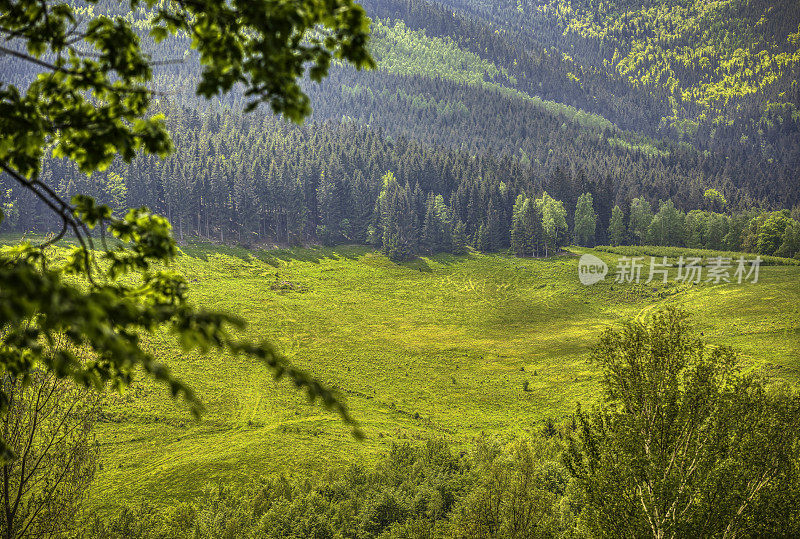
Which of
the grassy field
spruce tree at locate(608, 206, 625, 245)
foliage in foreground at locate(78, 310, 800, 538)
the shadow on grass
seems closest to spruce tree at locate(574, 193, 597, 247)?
spruce tree at locate(608, 206, 625, 245)

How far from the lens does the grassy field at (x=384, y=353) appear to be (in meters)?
52.7

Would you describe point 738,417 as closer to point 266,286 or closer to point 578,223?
point 266,286

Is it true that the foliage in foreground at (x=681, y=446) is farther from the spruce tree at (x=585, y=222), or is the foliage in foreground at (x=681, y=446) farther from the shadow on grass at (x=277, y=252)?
the spruce tree at (x=585, y=222)

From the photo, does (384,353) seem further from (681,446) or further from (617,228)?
(617,228)

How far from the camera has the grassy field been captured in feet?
173

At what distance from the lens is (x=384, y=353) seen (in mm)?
78625

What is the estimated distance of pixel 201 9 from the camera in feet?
16.9

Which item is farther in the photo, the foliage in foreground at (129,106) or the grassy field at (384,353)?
the grassy field at (384,353)

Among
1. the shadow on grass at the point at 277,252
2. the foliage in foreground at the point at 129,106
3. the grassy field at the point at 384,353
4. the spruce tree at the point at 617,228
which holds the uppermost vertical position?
the spruce tree at the point at 617,228

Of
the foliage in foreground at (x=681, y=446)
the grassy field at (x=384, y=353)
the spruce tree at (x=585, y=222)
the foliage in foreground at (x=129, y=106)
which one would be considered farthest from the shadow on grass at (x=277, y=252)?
the foliage in foreground at (x=129, y=106)

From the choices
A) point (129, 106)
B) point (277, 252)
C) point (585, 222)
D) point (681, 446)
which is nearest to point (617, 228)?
point (585, 222)

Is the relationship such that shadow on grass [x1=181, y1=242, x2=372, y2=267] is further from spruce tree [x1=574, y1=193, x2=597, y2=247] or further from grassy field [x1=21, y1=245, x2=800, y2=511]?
spruce tree [x1=574, y1=193, x2=597, y2=247]

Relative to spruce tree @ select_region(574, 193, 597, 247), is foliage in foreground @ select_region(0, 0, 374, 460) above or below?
below

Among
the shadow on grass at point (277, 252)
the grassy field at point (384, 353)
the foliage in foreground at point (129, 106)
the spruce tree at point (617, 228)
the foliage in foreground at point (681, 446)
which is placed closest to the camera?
the foliage in foreground at point (129, 106)
